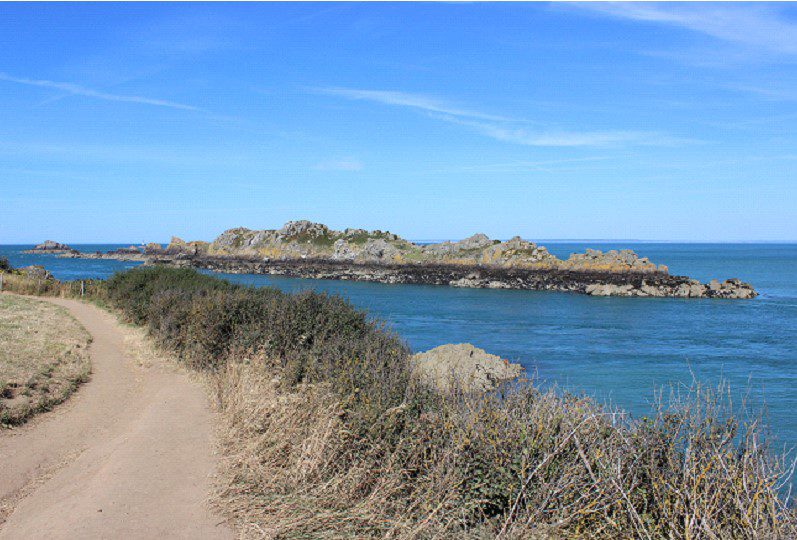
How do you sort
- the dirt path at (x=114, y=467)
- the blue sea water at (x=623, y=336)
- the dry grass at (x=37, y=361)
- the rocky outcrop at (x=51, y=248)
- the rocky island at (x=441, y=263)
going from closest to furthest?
the dirt path at (x=114, y=467) → the dry grass at (x=37, y=361) → the blue sea water at (x=623, y=336) → the rocky island at (x=441, y=263) → the rocky outcrop at (x=51, y=248)

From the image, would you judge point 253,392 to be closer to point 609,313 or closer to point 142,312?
point 142,312

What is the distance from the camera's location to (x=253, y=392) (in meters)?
9.27

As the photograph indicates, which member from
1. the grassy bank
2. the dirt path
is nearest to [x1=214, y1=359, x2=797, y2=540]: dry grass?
the grassy bank

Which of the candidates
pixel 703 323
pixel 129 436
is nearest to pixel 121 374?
pixel 129 436

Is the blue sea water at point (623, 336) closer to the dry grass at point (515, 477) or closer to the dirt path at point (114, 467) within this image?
the dry grass at point (515, 477)

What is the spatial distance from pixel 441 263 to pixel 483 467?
6768 cm

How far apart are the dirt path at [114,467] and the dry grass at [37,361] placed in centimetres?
33

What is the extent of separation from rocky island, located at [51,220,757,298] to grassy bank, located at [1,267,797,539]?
5088 cm

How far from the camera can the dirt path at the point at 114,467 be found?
21.0 ft

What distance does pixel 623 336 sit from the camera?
3250 centimetres

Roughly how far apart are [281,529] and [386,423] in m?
1.78

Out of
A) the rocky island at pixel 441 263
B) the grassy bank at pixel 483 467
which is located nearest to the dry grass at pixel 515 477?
the grassy bank at pixel 483 467

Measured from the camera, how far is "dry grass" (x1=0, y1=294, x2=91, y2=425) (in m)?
10.7

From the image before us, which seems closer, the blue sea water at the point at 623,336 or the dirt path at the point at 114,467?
the dirt path at the point at 114,467
